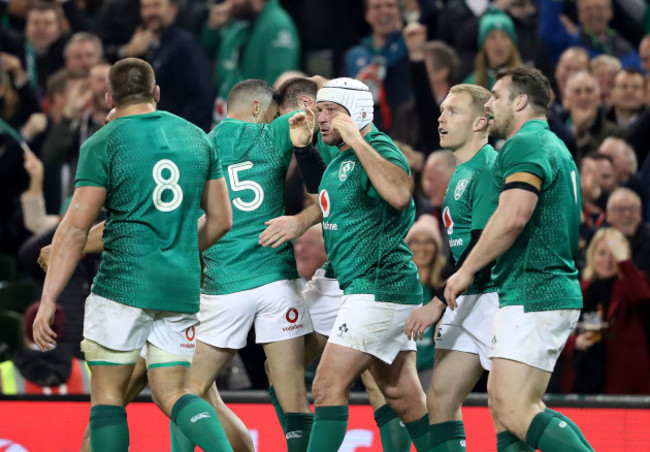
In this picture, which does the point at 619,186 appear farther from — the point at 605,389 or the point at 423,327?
the point at 423,327

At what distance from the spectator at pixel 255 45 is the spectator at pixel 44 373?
11.7 ft

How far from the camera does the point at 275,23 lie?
35.6 ft

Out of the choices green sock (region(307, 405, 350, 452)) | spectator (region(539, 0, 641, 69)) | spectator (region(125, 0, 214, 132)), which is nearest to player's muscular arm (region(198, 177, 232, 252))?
green sock (region(307, 405, 350, 452))

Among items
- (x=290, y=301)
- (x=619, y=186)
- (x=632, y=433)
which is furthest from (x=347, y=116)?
(x=619, y=186)

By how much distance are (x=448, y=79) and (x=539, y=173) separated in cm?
476

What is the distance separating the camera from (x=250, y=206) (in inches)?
241

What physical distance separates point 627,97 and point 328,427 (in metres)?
5.18

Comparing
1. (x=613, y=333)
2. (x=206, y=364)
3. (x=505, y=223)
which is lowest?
(x=613, y=333)

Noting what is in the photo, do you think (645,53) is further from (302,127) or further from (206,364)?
(206,364)

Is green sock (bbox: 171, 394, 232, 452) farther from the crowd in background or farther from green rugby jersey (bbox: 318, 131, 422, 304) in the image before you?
the crowd in background

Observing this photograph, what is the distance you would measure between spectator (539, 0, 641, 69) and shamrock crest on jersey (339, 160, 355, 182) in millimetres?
5609

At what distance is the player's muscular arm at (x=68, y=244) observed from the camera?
5.09 m

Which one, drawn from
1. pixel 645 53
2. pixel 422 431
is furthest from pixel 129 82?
pixel 645 53

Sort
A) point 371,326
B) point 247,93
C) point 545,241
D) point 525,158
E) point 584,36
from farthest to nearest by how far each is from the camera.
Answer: point 584,36, point 247,93, point 371,326, point 545,241, point 525,158
